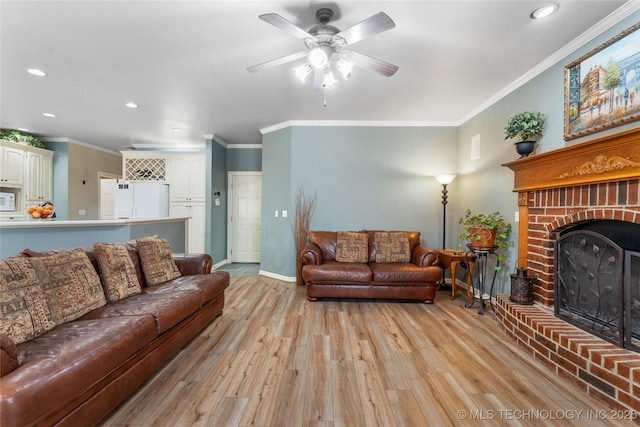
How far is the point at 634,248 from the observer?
6.07 ft

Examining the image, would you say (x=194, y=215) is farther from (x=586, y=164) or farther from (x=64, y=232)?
(x=586, y=164)

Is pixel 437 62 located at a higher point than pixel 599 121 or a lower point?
higher

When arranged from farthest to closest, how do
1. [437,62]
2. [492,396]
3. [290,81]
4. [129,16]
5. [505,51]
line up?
1. [290,81]
2. [437,62]
3. [505,51]
4. [129,16]
5. [492,396]

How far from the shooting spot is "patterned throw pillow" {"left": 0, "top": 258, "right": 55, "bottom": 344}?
1.46 meters

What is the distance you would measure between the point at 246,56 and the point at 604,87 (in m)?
2.92

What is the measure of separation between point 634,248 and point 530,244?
864mm

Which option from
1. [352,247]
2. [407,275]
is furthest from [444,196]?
[352,247]

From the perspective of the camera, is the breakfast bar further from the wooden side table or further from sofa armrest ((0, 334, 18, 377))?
Result: the wooden side table

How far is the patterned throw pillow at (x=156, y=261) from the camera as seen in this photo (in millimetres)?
2672

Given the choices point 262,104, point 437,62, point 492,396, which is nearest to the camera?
point 492,396

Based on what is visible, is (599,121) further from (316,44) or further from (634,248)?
(316,44)

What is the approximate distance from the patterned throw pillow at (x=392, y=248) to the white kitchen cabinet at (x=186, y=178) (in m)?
3.86

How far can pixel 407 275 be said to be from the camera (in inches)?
133

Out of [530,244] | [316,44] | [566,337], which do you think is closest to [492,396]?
[566,337]
